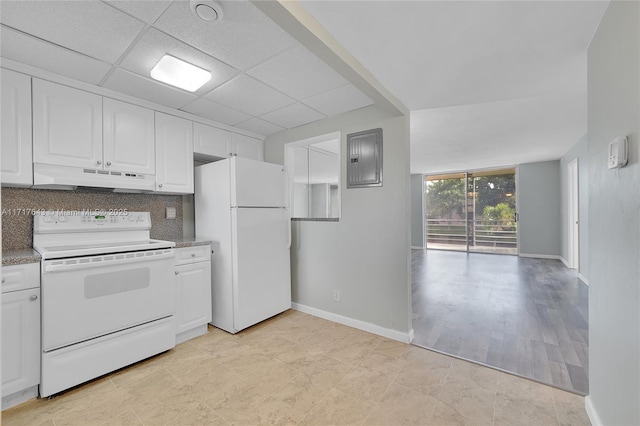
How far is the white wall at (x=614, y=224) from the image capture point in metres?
1.29

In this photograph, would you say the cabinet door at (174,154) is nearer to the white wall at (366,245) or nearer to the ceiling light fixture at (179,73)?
the ceiling light fixture at (179,73)

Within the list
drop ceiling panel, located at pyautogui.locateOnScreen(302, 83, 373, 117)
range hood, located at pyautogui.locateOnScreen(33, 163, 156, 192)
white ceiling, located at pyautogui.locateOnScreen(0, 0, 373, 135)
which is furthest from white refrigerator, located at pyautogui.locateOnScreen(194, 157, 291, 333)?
drop ceiling panel, located at pyautogui.locateOnScreen(302, 83, 373, 117)

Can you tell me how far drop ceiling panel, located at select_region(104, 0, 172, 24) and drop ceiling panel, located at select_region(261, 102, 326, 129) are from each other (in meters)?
1.37

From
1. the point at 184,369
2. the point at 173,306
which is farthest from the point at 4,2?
the point at 184,369

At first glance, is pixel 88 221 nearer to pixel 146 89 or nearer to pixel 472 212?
pixel 146 89

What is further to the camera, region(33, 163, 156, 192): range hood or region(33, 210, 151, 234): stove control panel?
region(33, 210, 151, 234): stove control panel

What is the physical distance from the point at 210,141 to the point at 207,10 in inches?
69.1

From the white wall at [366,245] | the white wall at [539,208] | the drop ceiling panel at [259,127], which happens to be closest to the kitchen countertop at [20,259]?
the drop ceiling panel at [259,127]

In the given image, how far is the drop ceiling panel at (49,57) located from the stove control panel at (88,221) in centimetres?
109

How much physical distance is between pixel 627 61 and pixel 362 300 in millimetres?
2457

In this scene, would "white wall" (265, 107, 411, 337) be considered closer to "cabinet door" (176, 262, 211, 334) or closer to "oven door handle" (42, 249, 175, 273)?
"cabinet door" (176, 262, 211, 334)

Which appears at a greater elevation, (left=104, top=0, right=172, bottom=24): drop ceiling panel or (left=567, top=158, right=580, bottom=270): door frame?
(left=104, top=0, right=172, bottom=24): drop ceiling panel

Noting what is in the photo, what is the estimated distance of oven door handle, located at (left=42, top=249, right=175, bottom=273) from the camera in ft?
6.55

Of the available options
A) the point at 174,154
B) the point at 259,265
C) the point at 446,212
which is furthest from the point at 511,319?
the point at 446,212
